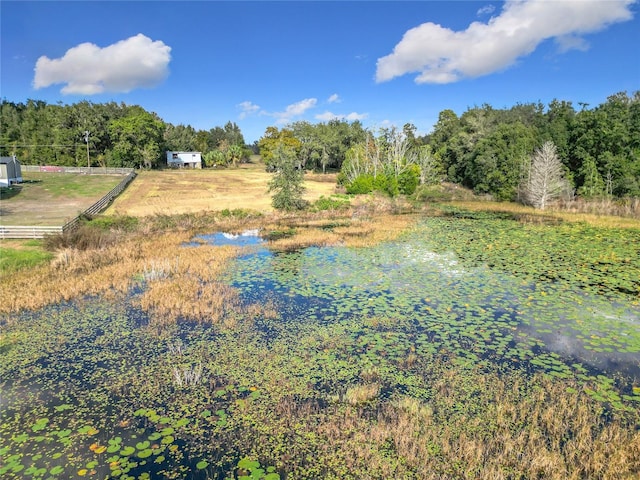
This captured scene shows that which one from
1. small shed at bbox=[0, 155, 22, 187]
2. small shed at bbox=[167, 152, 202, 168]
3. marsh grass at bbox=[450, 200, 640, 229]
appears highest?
small shed at bbox=[167, 152, 202, 168]

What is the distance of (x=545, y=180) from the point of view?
44.3 metres

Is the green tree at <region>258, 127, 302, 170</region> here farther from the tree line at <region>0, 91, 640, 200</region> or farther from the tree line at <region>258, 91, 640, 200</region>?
the tree line at <region>258, 91, 640, 200</region>

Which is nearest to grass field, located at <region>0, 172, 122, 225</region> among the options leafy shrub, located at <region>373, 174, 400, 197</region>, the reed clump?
the reed clump

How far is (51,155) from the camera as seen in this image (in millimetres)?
80938

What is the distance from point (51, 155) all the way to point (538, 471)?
9590 centimetres

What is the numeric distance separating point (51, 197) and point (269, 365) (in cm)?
4730

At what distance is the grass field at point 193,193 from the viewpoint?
43.8 m

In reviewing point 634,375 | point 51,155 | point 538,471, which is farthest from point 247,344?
point 51,155

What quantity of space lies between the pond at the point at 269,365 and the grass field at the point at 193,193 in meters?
28.3

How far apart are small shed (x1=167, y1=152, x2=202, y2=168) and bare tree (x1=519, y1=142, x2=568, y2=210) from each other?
75.6 metres

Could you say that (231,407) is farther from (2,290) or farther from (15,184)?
(15,184)

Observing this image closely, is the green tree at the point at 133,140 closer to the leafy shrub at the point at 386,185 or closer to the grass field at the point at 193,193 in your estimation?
the grass field at the point at 193,193

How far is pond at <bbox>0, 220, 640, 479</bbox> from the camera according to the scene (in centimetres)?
752

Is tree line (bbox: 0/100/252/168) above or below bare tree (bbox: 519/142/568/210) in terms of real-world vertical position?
above
